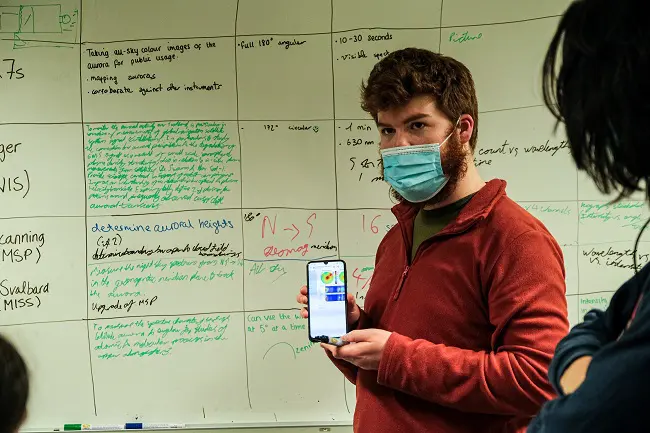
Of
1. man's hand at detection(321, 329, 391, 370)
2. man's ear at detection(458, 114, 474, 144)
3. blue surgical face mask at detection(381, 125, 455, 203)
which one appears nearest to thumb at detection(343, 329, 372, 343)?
man's hand at detection(321, 329, 391, 370)

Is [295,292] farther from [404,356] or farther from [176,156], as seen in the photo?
[404,356]

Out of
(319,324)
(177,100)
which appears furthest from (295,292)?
(177,100)

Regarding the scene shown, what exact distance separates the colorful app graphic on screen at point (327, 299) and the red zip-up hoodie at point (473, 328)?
0.40ft

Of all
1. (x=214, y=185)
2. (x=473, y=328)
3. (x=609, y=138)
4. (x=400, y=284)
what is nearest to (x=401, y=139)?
(x=400, y=284)

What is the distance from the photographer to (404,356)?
0.99m

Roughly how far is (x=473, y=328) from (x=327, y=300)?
36 centimetres

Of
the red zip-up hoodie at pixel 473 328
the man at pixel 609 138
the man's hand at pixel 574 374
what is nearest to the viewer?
the man at pixel 609 138

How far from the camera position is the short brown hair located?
3.62ft

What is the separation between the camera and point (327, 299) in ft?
4.07

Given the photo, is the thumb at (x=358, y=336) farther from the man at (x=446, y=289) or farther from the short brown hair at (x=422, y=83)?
the short brown hair at (x=422, y=83)

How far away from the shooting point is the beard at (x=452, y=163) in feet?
3.64

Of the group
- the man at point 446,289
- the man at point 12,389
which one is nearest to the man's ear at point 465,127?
the man at point 446,289

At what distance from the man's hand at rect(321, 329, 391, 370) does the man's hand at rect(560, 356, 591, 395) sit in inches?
17.9

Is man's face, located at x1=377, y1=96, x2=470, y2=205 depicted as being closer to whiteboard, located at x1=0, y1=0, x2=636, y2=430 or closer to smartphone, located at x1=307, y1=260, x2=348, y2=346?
smartphone, located at x1=307, y1=260, x2=348, y2=346
